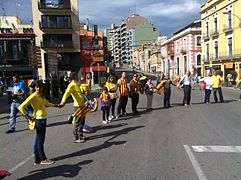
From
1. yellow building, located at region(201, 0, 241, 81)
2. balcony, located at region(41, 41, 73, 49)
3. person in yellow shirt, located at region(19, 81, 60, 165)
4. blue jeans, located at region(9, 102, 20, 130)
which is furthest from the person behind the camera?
balcony, located at region(41, 41, 73, 49)

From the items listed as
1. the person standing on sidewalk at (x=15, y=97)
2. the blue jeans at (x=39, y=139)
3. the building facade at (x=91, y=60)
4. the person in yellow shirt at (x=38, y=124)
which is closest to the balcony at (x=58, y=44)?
the building facade at (x=91, y=60)

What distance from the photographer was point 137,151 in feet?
19.5

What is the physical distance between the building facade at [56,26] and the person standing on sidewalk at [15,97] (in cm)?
3231

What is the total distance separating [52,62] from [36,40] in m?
17.9

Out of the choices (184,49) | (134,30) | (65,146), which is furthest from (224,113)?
(134,30)

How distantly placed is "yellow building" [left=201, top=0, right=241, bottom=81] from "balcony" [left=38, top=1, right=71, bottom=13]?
22136mm

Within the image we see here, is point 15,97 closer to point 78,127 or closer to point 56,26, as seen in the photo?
point 78,127

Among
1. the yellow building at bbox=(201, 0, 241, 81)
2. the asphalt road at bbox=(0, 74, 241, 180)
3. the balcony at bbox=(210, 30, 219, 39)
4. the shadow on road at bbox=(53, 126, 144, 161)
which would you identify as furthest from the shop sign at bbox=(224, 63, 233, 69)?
the shadow on road at bbox=(53, 126, 144, 161)

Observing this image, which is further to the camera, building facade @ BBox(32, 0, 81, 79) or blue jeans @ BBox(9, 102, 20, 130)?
building facade @ BBox(32, 0, 81, 79)

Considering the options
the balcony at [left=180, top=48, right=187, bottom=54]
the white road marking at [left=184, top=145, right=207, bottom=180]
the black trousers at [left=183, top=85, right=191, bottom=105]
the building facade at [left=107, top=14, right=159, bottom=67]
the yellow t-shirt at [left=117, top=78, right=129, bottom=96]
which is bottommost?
the white road marking at [left=184, top=145, right=207, bottom=180]

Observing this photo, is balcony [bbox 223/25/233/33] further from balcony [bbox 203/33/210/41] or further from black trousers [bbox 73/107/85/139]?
black trousers [bbox 73/107/85/139]

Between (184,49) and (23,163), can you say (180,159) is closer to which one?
(23,163)

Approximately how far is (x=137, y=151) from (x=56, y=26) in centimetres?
3856

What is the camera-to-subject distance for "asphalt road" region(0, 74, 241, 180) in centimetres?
475
